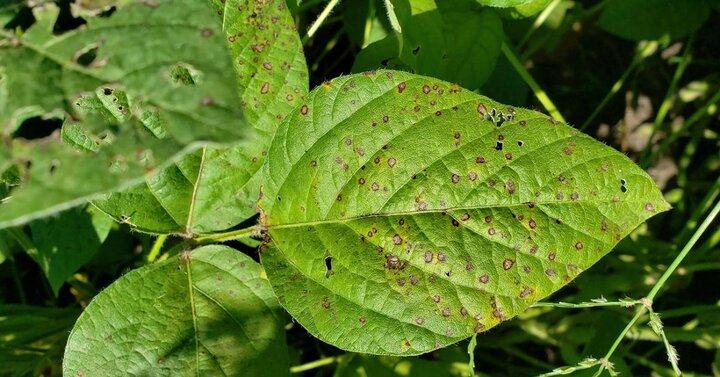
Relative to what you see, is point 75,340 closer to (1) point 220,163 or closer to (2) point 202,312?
(2) point 202,312

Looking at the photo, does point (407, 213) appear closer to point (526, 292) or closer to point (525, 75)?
point (526, 292)

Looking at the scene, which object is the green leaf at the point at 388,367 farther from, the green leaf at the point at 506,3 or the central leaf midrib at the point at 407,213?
the green leaf at the point at 506,3

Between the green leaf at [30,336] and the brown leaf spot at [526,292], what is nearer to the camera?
the brown leaf spot at [526,292]

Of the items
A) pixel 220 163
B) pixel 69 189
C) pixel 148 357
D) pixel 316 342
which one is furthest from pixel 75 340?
pixel 316 342

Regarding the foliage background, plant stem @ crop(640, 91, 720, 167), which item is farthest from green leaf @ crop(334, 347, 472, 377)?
plant stem @ crop(640, 91, 720, 167)

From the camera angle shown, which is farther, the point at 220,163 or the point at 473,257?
the point at 220,163

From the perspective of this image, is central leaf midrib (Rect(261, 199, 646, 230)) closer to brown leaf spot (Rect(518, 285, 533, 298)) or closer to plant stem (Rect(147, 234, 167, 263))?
→ brown leaf spot (Rect(518, 285, 533, 298))

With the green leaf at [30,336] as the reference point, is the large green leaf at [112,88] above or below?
above

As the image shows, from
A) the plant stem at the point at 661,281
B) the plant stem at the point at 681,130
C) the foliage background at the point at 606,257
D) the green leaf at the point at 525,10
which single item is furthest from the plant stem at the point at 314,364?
the plant stem at the point at 681,130
